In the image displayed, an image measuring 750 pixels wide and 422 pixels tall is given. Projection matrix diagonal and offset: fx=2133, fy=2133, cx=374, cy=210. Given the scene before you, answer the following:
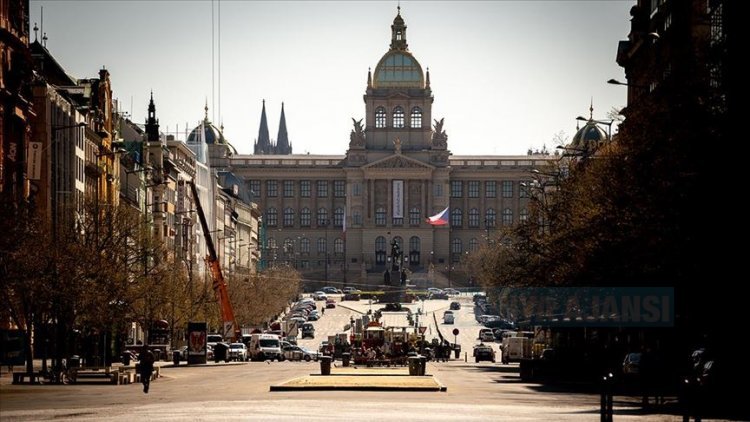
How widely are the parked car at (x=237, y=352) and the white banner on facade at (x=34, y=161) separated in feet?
110

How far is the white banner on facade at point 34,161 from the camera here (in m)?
98.2

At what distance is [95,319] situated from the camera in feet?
298

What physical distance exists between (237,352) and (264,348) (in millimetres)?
3254

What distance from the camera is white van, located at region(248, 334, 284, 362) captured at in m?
134

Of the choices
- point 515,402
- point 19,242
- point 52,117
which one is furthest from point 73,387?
point 52,117

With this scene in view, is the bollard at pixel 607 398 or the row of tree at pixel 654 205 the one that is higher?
the row of tree at pixel 654 205

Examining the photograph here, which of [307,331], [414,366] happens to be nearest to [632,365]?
[414,366]

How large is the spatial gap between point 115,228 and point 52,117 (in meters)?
8.46

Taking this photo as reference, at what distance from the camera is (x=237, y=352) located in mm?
132000

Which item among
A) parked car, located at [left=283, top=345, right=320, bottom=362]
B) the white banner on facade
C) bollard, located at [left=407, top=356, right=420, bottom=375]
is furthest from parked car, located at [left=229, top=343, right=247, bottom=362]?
bollard, located at [left=407, top=356, right=420, bottom=375]

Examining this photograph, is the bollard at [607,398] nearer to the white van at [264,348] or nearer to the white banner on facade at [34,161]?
the white banner on facade at [34,161]

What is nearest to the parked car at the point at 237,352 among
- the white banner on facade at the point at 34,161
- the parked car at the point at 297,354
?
the parked car at the point at 297,354

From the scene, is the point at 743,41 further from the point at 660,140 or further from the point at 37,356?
the point at 37,356

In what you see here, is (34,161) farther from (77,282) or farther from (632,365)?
(632,365)
